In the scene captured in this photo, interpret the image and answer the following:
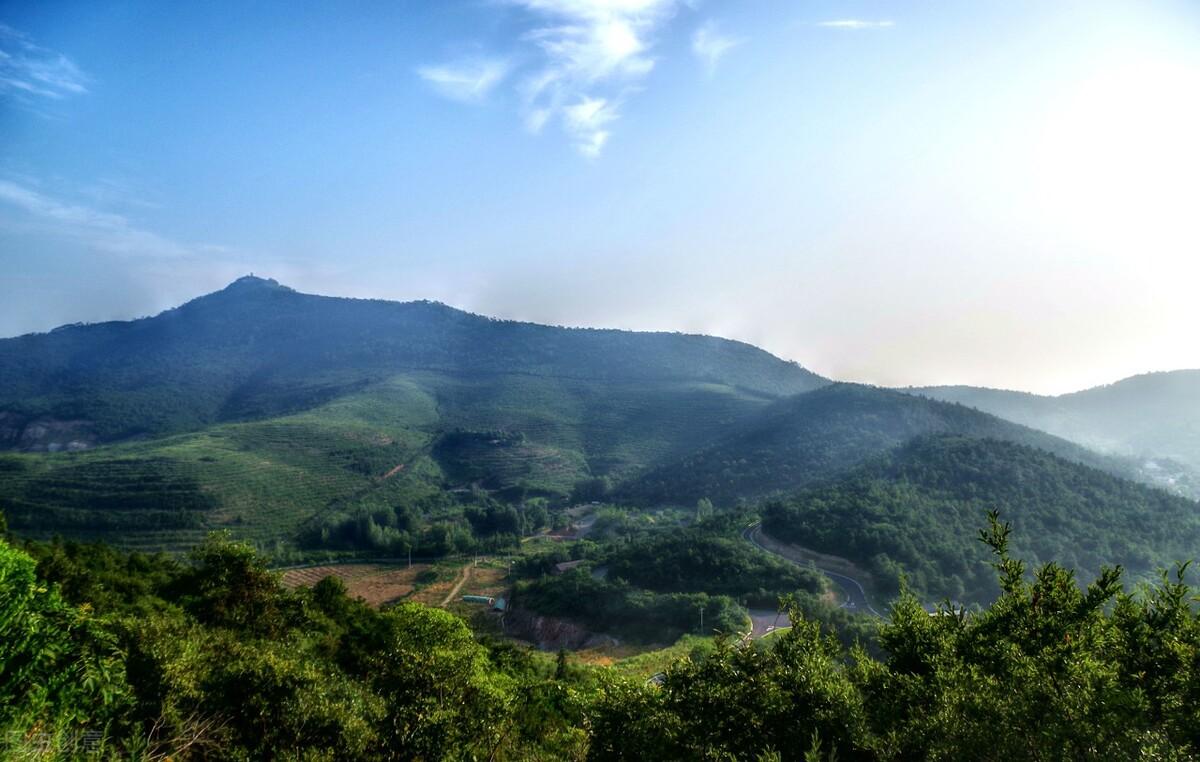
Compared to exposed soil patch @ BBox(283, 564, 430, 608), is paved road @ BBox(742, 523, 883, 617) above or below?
above

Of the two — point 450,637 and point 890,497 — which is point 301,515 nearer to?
point 450,637

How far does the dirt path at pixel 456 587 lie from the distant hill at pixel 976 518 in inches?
1389

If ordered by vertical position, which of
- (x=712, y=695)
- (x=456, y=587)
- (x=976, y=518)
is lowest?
(x=456, y=587)

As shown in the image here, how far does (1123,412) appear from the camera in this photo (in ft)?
580

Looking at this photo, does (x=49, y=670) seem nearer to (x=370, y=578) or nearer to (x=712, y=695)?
(x=712, y=695)

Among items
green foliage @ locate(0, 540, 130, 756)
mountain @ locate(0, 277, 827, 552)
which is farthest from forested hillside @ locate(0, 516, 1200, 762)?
mountain @ locate(0, 277, 827, 552)

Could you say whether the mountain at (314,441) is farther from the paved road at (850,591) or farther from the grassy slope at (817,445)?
the paved road at (850,591)

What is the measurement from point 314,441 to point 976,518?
10191 centimetres

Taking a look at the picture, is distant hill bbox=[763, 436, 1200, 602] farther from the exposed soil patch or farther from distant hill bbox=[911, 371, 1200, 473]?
distant hill bbox=[911, 371, 1200, 473]

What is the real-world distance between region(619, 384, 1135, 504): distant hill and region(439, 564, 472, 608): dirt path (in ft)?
128

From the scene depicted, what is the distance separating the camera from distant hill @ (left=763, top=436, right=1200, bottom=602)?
163 ft

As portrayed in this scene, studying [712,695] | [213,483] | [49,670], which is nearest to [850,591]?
[712,695]

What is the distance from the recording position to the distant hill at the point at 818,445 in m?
92.0

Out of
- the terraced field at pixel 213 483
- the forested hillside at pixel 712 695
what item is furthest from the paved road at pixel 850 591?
the terraced field at pixel 213 483
